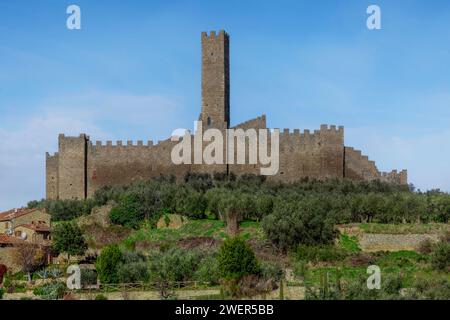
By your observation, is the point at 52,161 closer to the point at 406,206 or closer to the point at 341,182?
the point at 341,182

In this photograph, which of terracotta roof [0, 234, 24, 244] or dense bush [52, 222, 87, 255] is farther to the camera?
terracotta roof [0, 234, 24, 244]

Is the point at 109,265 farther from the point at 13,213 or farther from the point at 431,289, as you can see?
the point at 13,213

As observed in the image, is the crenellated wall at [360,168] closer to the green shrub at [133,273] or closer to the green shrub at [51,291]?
the green shrub at [133,273]

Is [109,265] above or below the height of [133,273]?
above

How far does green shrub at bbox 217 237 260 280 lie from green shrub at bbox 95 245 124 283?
344 cm

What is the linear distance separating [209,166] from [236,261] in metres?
15.7

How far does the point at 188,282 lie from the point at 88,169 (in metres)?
18.8

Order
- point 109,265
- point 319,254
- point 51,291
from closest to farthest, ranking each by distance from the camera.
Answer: point 51,291
point 109,265
point 319,254

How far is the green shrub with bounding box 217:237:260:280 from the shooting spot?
31.2 m

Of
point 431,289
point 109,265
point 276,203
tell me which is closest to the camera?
point 431,289

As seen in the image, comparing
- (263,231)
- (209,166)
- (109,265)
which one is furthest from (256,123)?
(109,265)

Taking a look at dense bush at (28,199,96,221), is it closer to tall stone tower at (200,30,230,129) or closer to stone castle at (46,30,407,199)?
stone castle at (46,30,407,199)

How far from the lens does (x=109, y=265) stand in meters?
33.6

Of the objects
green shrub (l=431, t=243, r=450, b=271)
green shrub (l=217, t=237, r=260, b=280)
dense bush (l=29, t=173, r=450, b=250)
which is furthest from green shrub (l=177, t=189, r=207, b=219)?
green shrub (l=431, t=243, r=450, b=271)
